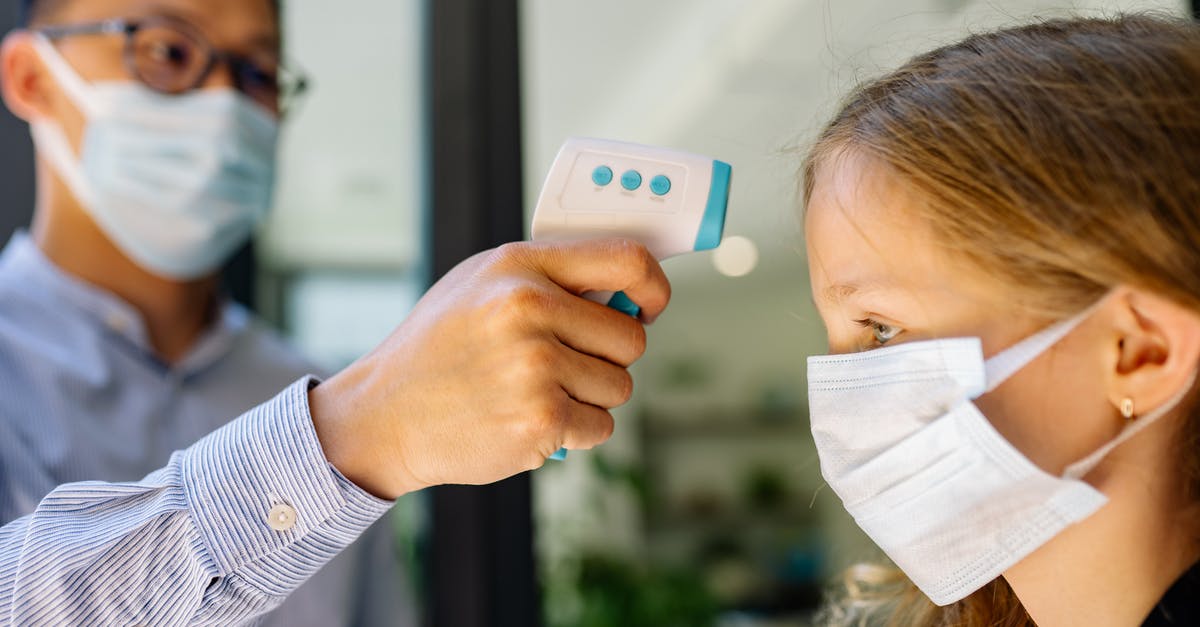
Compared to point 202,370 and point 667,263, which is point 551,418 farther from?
point 667,263

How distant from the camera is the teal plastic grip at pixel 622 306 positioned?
2.55ft

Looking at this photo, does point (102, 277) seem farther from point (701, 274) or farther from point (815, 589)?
point (815, 589)

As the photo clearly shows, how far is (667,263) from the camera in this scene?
1.80m

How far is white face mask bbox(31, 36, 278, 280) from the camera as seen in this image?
1282 mm

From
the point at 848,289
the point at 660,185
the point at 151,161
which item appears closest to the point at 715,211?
the point at 660,185

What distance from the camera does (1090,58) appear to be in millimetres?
768

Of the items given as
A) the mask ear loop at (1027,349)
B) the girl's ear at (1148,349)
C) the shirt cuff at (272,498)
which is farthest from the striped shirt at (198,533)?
the girl's ear at (1148,349)

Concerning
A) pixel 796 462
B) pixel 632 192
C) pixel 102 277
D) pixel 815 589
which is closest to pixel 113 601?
pixel 632 192

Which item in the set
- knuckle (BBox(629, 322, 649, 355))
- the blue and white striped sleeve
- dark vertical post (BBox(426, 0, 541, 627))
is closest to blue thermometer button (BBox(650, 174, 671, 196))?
knuckle (BBox(629, 322, 649, 355))

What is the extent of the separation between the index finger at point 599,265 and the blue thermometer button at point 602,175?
61 mm

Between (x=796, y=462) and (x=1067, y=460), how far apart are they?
3999mm

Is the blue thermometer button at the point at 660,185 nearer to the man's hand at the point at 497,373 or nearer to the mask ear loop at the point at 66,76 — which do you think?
the man's hand at the point at 497,373

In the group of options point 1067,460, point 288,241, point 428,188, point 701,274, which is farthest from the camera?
point 701,274

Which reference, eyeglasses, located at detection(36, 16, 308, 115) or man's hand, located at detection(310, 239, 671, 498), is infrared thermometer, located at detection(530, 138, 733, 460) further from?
eyeglasses, located at detection(36, 16, 308, 115)
